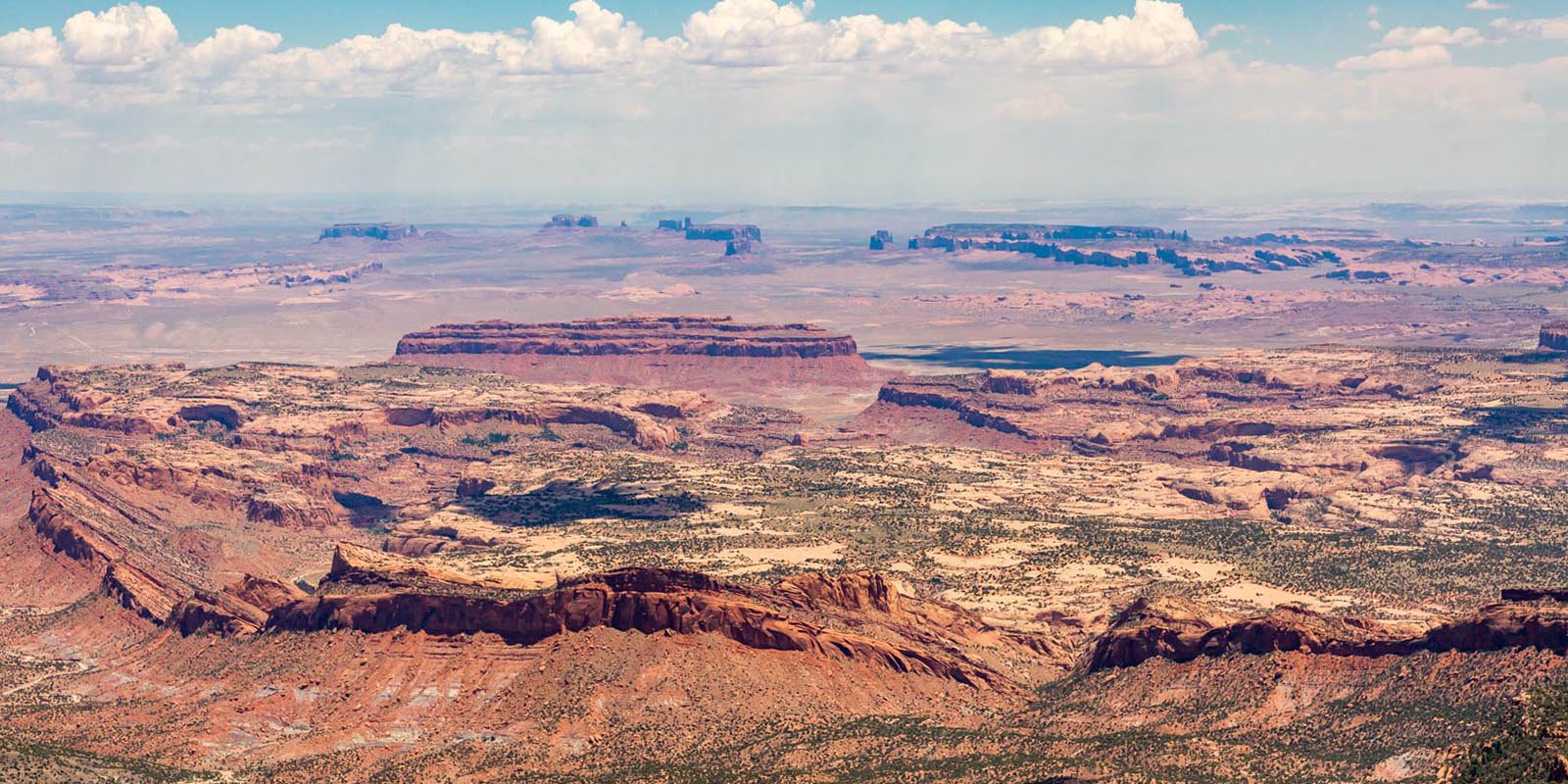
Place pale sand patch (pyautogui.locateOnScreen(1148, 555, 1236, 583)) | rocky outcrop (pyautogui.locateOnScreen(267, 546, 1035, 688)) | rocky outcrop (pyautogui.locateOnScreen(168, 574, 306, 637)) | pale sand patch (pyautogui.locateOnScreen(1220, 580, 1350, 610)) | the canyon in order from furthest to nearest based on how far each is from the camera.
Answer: pale sand patch (pyautogui.locateOnScreen(1148, 555, 1236, 583)), pale sand patch (pyautogui.locateOnScreen(1220, 580, 1350, 610)), rocky outcrop (pyautogui.locateOnScreen(168, 574, 306, 637)), rocky outcrop (pyautogui.locateOnScreen(267, 546, 1035, 688)), the canyon

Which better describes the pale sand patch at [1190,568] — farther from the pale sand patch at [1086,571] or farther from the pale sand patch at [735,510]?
the pale sand patch at [735,510]

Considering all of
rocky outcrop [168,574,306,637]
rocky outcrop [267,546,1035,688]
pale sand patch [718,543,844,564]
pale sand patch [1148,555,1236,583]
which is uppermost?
rocky outcrop [267,546,1035,688]

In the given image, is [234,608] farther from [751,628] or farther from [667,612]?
[751,628]

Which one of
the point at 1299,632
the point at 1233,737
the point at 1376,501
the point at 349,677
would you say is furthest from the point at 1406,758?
the point at 1376,501

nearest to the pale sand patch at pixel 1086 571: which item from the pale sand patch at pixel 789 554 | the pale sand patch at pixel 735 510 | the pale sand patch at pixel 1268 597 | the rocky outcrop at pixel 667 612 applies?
the pale sand patch at pixel 1268 597

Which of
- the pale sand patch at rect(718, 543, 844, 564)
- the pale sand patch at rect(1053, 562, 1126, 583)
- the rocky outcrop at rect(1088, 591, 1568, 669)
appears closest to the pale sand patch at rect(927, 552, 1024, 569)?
the pale sand patch at rect(1053, 562, 1126, 583)

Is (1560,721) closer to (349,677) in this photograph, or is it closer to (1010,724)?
(1010,724)

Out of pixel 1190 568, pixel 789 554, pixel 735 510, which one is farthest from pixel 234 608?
pixel 1190 568

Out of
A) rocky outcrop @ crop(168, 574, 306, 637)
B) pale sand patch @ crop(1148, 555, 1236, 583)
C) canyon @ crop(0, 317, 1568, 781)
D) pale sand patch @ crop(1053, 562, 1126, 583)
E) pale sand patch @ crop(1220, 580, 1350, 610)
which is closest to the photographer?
canyon @ crop(0, 317, 1568, 781)

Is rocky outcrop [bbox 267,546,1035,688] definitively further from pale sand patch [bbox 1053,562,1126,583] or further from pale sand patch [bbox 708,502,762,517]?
pale sand patch [bbox 708,502,762,517]
